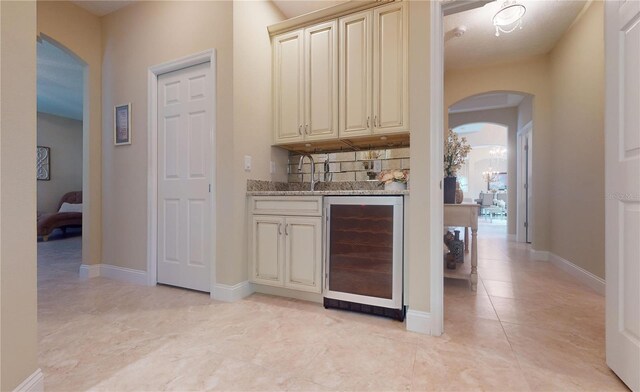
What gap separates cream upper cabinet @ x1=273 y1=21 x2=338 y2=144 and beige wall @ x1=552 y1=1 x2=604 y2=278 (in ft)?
8.51

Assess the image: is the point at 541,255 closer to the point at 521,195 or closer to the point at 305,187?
the point at 521,195

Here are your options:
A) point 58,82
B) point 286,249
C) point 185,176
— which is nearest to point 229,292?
point 286,249

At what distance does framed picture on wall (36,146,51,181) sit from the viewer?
20.9ft

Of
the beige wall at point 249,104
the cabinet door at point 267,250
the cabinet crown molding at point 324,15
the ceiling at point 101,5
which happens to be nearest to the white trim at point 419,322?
the cabinet door at point 267,250

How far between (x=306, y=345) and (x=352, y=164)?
5.62 feet

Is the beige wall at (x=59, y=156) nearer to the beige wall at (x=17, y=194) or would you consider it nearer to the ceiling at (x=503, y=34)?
the beige wall at (x=17, y=194)

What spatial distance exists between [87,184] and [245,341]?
2651 mm

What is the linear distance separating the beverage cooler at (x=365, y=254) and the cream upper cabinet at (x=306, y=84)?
81cm

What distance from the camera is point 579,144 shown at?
9.88 feet

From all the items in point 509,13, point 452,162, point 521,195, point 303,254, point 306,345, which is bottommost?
point 306,345

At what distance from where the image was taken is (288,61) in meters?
2.63

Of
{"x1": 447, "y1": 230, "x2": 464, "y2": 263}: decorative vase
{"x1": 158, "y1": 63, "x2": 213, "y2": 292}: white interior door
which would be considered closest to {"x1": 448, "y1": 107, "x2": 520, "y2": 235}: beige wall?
{"x1": 447, "y1": 230, "x2": 464, "y2": 263}: decorative vase

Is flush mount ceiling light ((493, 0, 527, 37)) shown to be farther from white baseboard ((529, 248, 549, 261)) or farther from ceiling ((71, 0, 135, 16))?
ceiling ((71, 0, 135, 16))

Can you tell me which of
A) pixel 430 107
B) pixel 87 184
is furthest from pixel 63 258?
pixel 430 107
